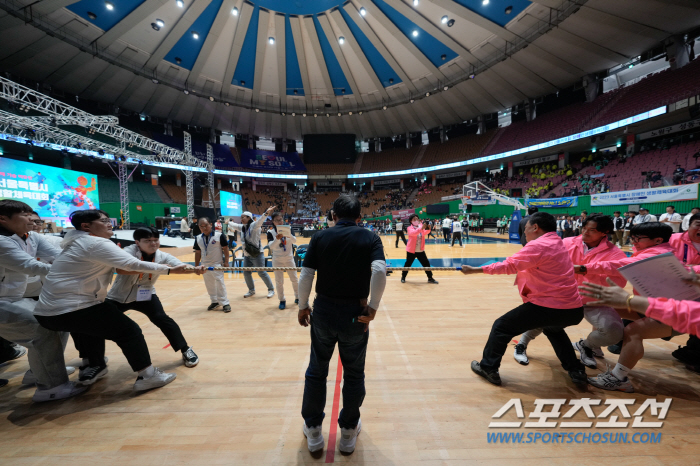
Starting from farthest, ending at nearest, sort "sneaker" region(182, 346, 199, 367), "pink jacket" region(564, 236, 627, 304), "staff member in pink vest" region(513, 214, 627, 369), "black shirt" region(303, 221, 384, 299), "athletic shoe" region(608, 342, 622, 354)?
"athletic shoe" region(608, 342, 622, 354), "sneaker" region(182, 346, 199, 367), "pink jacket" region(564, 236, 627, 304), "staff member in pink vest" region(513, 214, 627, 369), "black shirt" region(303, 221, 384, 299)

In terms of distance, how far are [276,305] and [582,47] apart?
2849 centimetres

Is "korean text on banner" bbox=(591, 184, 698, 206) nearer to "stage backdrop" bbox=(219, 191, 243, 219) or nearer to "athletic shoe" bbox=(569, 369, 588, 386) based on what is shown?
"athletic shoe" bbox=(569, 369, 588, 386)

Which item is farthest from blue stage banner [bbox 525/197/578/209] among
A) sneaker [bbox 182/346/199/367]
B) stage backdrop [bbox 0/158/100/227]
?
stage backdrop [bbox 0/158/100/227]

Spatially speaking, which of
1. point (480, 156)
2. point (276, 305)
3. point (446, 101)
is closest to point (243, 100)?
point (446, 101)

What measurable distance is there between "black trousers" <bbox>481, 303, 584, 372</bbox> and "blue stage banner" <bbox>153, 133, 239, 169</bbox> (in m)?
35.9

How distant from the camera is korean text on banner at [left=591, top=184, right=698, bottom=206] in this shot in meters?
12.5

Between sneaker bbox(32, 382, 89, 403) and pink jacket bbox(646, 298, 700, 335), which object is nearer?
pink jacket bbox(646, 298, 700, 335)

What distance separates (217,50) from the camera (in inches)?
872

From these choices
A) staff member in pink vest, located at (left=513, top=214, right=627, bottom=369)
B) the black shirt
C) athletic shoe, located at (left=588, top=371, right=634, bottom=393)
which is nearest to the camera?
the black shirt

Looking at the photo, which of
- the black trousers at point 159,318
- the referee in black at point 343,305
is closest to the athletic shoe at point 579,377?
the referee in black at point 343,305

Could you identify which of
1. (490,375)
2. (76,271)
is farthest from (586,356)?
(76,271)

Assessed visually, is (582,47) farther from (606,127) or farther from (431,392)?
(431,392)

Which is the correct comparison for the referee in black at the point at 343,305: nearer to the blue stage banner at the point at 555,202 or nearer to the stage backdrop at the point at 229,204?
the stage backdrop at the point at 229,204

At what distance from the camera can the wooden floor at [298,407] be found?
1.85 m
